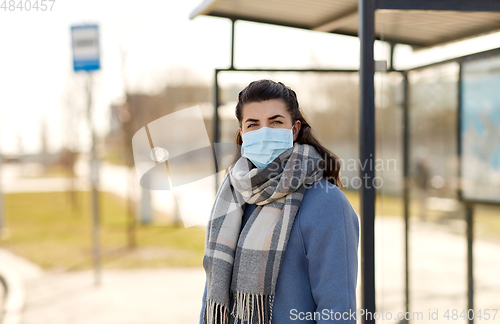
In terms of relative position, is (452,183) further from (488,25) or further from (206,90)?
(206,90)

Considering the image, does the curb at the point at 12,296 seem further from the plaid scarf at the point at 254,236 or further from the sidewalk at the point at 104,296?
the plaid scarf at the point at 254,236

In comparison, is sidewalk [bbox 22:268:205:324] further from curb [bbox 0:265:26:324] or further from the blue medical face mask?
the blue medical face mask

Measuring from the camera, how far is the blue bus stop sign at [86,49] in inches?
192

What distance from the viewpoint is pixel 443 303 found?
3207mm

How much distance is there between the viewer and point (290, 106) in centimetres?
167

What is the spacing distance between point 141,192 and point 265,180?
6859mm

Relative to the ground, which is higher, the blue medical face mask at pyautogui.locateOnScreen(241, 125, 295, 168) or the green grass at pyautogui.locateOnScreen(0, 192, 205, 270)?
the blue medical face mask at pyautogui.locateOnScreen(241, 125, 295, 168)

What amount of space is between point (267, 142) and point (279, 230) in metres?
0.35

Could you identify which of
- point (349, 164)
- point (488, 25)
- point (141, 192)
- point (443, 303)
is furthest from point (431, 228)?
point (141, 192)

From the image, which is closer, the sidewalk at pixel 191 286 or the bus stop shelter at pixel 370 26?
the bus stop shelter at pixel 370 26

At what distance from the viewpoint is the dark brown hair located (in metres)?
1.62

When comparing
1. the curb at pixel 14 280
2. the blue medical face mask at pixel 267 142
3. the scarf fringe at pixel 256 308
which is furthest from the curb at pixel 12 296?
the blue medical face mask at pixel 267 142

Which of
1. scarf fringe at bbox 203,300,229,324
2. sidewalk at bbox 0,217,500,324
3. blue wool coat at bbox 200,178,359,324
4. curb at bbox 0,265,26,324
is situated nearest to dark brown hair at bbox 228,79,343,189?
blue wool coat at bbox 200,178,359,324

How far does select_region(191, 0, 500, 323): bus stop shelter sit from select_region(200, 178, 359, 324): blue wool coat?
657 mm
